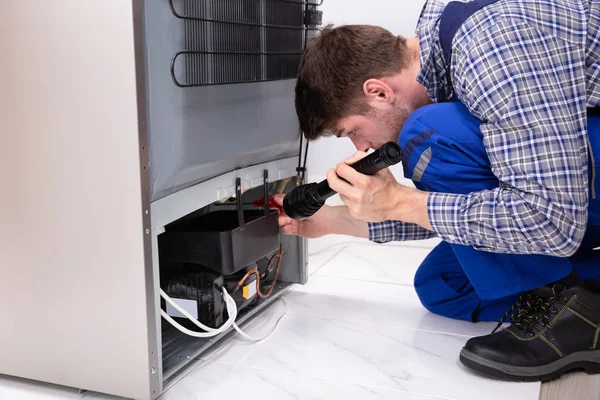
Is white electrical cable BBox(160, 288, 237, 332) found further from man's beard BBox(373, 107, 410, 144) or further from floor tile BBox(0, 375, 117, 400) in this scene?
man's beard BBox(373, 107, 410, 144)

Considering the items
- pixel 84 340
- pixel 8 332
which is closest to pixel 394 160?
pixel 84 340

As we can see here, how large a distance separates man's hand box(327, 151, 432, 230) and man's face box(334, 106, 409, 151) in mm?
99

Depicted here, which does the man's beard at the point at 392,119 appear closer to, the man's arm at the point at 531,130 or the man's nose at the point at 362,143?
the man's nose at the point at 362,143

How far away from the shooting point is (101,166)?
1022 millimetres

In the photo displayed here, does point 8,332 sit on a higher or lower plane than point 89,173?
lower

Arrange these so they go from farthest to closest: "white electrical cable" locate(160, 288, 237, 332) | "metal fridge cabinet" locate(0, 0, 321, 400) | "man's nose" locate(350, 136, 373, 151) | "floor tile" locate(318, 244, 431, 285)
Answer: "floor tile" locate(318, 244, 431, 285)
"man's nose" locate(350, 136, 373, 151)
"white electrical cable" locate(160, 288, 237, 332)
"metal fridge cabinet" locate(0, 0, 321, 400)

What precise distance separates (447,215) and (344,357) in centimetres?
34

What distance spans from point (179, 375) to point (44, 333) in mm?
241

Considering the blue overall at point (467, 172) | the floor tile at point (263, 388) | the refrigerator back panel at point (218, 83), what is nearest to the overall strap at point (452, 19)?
the blue overall at point (467, 172)

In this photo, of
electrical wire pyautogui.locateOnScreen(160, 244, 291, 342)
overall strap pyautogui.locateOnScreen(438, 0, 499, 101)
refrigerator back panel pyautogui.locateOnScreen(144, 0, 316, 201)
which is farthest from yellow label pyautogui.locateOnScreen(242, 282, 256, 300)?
overall strap pyautogui.locateOnScreen(438, 0, 499, 101)

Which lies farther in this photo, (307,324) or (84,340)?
(307,324)

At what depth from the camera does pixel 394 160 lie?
3.67 feet

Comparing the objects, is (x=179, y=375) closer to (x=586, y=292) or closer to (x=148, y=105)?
(x=148, y=105)

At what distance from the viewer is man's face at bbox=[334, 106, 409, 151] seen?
4.23 ft
